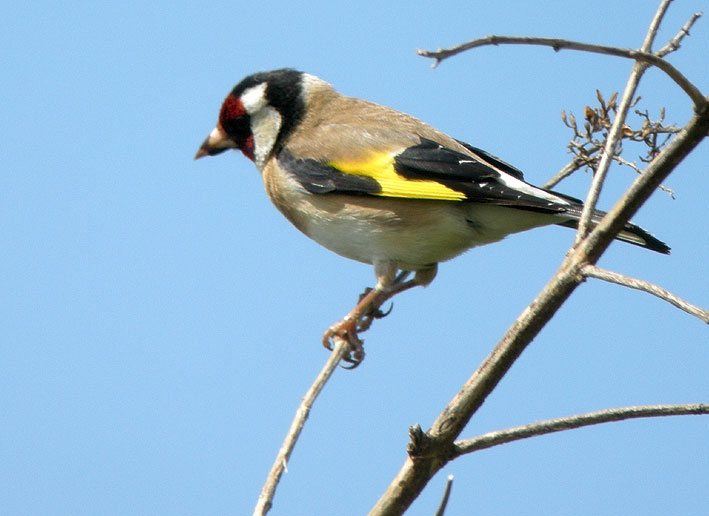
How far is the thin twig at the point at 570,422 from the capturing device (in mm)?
2863

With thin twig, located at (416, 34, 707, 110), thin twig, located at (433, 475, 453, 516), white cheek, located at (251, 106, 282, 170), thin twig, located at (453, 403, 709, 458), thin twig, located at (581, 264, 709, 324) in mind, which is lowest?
thin twig, located at (433, 475, 453, 516)

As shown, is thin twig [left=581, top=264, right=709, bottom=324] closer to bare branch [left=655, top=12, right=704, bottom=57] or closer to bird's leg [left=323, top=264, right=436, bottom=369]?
bare branch [left=655, top=12, right=704, bottom=57]

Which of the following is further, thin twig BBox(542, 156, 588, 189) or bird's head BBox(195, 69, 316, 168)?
bird's head BBox(195, 69, 316, 168)

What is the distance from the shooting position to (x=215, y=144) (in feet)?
21.6

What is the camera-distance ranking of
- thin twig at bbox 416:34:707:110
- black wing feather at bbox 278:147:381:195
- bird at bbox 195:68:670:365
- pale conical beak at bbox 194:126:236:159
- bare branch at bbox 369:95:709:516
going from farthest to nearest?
pale conical beak at bbox 194:126:236:159
black wing feather at bbox 278:147:381:195
bird at bbox 195:68:670:365
bare branch at bbox 369:95:709:516
thin twig at bbox 416:34:707:110

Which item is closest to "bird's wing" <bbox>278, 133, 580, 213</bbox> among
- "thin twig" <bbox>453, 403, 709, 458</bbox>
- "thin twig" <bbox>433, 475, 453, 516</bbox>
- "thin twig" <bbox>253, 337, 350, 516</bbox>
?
"thin twig" <bbox>253, 337, 350, 516</bbox>

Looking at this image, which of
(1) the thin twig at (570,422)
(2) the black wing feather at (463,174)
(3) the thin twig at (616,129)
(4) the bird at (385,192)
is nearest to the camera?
(1) the thin twig at (570,422)

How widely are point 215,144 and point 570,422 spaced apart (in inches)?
167

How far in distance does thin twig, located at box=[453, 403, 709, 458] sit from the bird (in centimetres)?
186

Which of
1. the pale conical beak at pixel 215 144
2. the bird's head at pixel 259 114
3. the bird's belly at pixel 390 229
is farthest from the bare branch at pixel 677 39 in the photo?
the pale conical beak at pixel 215 144

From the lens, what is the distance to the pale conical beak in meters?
6.57

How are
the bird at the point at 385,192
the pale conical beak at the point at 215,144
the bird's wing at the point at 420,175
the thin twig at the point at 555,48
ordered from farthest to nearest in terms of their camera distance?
the pale conical beak at the point at 215,144, the bird at the point at 385,192, the bird's wing at the point at 420,175, the thin twig at the point at 555,48

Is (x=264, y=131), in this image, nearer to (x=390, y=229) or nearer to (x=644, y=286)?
(x=390, y=229)

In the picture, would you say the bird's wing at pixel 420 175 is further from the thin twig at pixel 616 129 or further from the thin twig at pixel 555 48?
the thin twig at pixel 555 48
